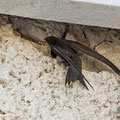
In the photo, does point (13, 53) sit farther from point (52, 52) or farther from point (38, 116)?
point (38, 116)

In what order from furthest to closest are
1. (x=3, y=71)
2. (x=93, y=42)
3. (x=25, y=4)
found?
(x=93, y=42), (x=3, y=71), (x=25, y=4)

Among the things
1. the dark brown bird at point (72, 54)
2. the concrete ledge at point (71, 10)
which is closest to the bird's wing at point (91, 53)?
the dark brown bird at point (72, 54)

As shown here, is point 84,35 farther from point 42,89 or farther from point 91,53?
point 42,89

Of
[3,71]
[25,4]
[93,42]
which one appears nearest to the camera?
[25,4]

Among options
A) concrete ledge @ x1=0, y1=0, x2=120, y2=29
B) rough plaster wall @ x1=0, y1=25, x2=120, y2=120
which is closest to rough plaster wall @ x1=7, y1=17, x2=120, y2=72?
rough plaster wall @ x1=0, y1=25, x2=120, y2=120

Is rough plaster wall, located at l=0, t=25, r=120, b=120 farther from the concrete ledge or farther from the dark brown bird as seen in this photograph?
the concrete ledge

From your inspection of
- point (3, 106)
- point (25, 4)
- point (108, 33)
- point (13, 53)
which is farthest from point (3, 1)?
point (108, 33)

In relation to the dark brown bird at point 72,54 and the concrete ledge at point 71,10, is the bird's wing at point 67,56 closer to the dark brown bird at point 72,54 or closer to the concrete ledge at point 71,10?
the dark brown bird at point 72,54
